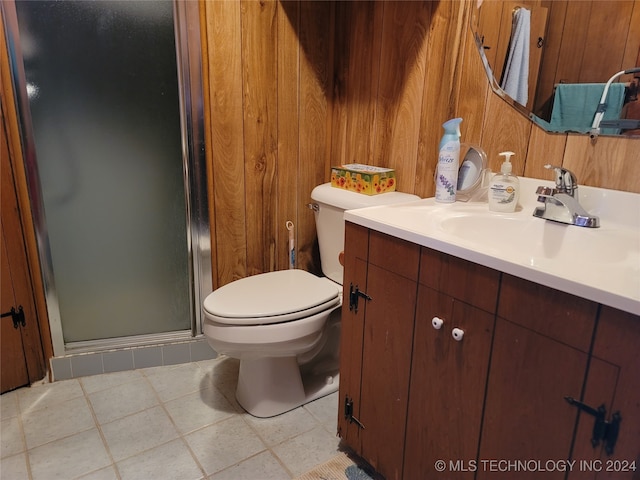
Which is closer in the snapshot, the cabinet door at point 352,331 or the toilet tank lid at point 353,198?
the cabinet door at point 352,331

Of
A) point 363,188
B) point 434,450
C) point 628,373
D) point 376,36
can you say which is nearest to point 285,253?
point 363,188

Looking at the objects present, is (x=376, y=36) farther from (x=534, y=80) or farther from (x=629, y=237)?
(x=629, y=237)

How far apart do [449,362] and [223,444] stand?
0.85 m

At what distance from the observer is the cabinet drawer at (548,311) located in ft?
2.29

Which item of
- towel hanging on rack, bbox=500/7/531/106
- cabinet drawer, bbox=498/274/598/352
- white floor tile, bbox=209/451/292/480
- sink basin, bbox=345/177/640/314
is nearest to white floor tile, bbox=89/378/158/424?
white floor tile, bbox=209/451/292/480

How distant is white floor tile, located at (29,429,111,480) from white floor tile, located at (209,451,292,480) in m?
0.37

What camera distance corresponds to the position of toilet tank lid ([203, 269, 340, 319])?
1.36 metres

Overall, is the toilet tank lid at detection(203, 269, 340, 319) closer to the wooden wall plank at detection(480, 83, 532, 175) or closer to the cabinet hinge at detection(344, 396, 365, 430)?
the cabinet hinge at detection(344, 396, 365, 430)

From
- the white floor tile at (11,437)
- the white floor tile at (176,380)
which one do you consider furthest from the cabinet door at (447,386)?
the white floor tile at (11,437)

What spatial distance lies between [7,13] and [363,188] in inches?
49.2

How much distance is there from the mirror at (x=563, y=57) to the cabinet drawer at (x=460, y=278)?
0.53m

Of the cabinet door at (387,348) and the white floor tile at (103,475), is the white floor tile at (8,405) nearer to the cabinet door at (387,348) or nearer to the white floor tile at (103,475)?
the white floor tile at (103,475)

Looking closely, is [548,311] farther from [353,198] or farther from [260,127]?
[260,127]

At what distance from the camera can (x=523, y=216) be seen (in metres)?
1.12
